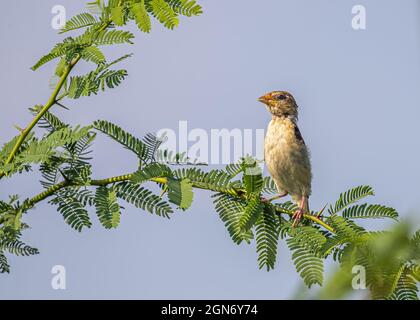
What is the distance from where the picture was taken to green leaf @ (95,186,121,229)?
300 centimetres

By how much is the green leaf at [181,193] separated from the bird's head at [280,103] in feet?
16.2

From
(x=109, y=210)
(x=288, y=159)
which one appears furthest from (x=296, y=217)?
(x=288, y=159)

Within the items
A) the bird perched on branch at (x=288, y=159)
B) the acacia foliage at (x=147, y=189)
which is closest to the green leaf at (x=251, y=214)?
the acacia foliage at (x=147, y=189)

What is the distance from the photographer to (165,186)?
298 cm

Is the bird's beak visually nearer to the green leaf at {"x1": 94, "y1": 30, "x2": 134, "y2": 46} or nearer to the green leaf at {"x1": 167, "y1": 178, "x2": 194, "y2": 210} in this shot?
the green leaf at {"x1": 94, "y1": 30, "x2": 134, "y2": 46}

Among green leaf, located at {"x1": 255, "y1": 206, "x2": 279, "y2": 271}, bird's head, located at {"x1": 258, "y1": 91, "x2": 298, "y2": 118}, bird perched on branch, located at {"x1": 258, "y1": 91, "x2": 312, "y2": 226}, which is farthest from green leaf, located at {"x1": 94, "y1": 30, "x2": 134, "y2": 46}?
bird's head, located at {"x1": 258, "y1": 91, "x2": 298, "y2": 118}

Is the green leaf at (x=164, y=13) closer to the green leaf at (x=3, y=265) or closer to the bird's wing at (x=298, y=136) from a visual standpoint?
the green leaf at (x=3, y=265)

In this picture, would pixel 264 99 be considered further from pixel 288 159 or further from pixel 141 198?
pixel 141 198

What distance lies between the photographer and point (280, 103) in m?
7.74

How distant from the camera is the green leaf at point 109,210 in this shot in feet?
9.83

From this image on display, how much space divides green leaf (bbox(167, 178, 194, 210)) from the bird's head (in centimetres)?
495

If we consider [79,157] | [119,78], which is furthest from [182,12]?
[79,157]

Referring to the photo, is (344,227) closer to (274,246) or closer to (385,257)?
(274,246)
